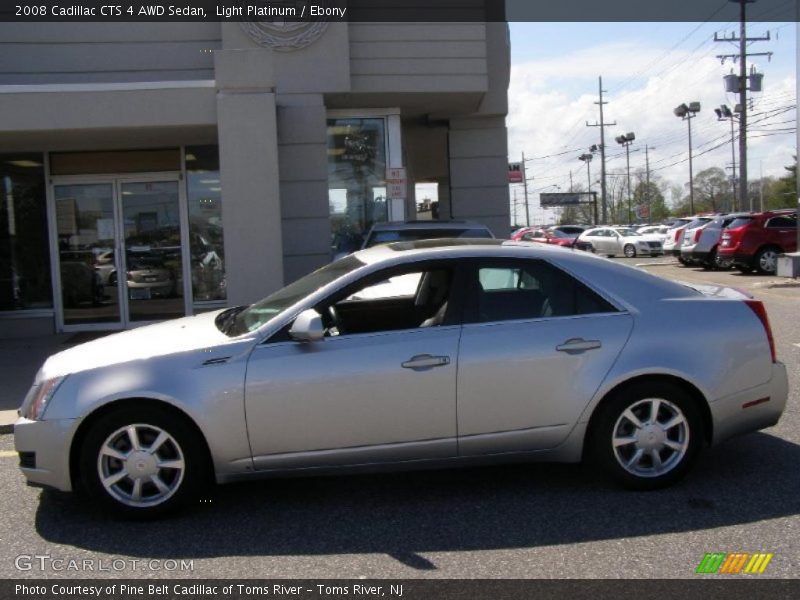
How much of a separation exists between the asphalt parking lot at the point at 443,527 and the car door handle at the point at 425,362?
0.86 meters

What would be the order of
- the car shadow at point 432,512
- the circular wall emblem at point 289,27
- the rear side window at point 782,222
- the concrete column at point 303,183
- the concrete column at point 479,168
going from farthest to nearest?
the rear side window at point 782,222 < the concrete column at point 479,168 < the concrete column at point 303,183 < the circular wall emblem at point 289,27 < the car shadow at point 432,512

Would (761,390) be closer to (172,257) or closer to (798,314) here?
(798,314)

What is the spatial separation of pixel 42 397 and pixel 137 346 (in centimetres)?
59

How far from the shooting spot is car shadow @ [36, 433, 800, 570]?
439 cm

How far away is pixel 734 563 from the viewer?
158 inches

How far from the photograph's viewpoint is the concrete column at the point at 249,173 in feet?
35.2

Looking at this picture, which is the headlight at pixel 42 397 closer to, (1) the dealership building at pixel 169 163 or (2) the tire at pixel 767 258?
(1) the dealership building at pixel 169 163

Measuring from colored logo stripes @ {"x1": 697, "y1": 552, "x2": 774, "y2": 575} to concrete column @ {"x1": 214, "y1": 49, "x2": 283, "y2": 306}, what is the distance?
7.74 meters

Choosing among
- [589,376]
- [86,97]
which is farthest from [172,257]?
[589,376]

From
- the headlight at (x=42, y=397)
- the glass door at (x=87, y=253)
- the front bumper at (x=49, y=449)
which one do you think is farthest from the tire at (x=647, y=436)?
the glass door at (x=87, y=253)

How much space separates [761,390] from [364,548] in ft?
8.70

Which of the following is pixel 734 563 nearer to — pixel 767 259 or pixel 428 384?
pixel 428 384

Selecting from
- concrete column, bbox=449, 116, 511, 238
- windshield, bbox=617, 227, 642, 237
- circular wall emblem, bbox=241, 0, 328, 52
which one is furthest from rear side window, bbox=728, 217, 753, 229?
windshield, bbox=617, 227, 642, 237

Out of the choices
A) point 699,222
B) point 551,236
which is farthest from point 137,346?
point 551,236
